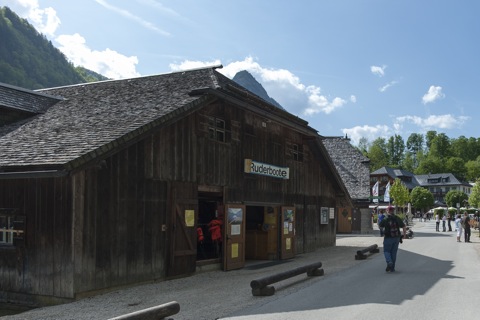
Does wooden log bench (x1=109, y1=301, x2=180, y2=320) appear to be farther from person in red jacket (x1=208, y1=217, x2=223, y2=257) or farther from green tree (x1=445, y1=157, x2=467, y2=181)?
green tree (x1=445, y1=157, x2=467, y2=181)

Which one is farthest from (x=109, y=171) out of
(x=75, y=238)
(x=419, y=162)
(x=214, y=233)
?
(x=419, y=162)

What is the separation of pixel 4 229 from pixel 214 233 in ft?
21.0

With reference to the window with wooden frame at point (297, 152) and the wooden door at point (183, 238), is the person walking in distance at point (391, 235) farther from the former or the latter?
the window with wooden frame at point (297, 152)

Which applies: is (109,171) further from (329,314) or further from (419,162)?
(419,162)

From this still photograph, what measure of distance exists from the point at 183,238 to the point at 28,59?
112542 millimetres

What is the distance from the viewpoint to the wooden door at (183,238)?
1317 centimetres

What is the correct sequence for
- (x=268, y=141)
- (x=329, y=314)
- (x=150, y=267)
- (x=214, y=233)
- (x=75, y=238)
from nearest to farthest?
(x=329, y=314) → (x=75, y=238) → (x=150, y=267) → (x=214, y=233) → (x=268, y=141)

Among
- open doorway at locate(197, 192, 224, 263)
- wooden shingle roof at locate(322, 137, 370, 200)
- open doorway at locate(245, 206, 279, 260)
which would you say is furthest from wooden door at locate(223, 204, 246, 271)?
wooden shingle roof at locate(322, 137, 370, 200)

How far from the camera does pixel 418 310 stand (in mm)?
8586

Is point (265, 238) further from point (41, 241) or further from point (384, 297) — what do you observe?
point (41, 241)

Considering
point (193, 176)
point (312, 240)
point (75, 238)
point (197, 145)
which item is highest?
point (197, 145)

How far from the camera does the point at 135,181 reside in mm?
11969

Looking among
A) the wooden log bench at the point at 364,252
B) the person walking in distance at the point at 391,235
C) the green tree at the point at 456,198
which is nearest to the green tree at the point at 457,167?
the green tree at the point at 456,198

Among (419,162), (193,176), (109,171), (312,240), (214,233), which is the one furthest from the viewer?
(419,162)
